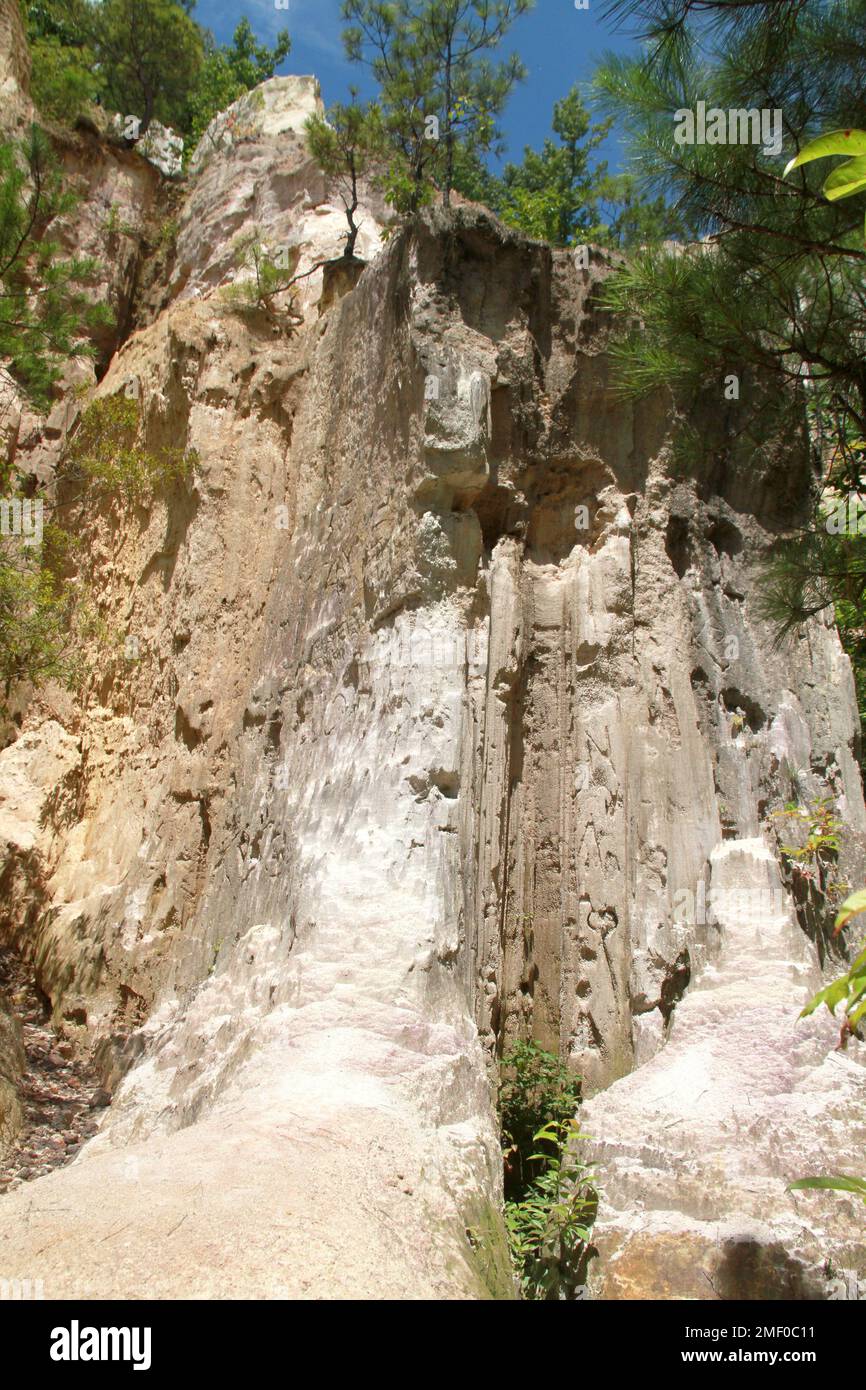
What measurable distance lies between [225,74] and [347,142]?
9435mm

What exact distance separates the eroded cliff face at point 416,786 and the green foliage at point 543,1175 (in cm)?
17

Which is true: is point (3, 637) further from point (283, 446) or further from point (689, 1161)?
point (689, 1161)

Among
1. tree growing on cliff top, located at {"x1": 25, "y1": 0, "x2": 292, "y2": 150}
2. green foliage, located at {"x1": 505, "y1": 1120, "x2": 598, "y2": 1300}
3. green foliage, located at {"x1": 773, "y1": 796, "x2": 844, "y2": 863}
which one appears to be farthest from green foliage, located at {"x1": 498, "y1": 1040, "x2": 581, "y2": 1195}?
tree growing on cliff top, located at {"x1": 25, "y1": 0, "x2": 292, "y2": 150}

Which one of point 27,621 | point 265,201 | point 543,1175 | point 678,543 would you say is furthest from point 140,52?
point 543,1175

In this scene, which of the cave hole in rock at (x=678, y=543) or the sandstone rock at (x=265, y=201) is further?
the sandstone rock at (x=265, y=201)

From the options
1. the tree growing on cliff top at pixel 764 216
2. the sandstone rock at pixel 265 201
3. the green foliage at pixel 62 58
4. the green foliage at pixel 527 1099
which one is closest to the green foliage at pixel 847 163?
the tree growing on cliff top at pixel 764 216

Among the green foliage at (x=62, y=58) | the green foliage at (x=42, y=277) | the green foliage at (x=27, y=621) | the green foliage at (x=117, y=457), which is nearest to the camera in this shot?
the green foliage at (x=42, y=277)

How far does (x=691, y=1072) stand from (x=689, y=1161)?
0.59m

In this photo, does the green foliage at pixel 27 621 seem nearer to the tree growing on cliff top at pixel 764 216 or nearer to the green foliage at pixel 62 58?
the tree growing on cliff top at pixel 764 216

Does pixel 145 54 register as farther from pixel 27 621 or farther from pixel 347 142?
pixel 27 621

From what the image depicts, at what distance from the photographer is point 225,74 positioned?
19547mm

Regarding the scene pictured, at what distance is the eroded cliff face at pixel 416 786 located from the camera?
437 cm

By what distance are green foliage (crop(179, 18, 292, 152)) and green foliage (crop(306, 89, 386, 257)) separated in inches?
192

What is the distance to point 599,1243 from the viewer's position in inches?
181
